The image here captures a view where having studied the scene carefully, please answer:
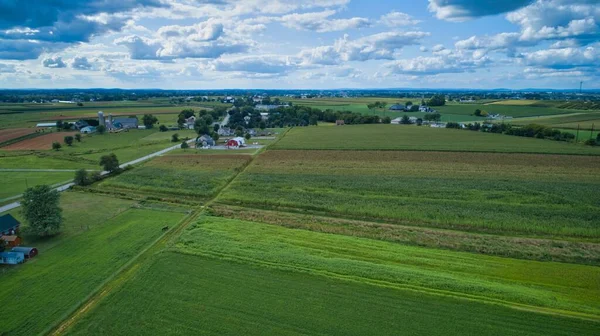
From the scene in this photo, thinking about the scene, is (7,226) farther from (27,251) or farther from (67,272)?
(67,272)

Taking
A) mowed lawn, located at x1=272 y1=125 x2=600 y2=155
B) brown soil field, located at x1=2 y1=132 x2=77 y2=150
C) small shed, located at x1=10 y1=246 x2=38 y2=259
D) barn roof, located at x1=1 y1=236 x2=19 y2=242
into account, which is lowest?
small shed, located at x1=10 y1=246 x2=38 y2=259

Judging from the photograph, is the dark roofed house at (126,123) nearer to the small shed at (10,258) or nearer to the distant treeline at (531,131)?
the small shed at (10,258)

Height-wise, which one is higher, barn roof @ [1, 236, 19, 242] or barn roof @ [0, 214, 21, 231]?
barn roof @ [0, 214, 21, 231]

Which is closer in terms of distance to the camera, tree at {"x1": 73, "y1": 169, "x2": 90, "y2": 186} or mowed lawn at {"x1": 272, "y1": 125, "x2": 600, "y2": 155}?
tree at {"x1": 73, "y1": 169, "x2": 90, "y2": 186}

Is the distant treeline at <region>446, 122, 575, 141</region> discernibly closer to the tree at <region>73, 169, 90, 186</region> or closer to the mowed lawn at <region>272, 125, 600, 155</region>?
the mowed lawn at <region>272, 125, 600, 155</region>

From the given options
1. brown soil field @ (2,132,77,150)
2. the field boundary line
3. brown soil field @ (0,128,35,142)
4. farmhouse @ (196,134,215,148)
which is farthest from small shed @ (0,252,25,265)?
brown soil field @ (0,128,35,142)

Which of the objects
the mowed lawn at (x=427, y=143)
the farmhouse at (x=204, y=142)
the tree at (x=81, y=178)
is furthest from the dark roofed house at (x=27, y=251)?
the farmhouse at (x=204, y=142)

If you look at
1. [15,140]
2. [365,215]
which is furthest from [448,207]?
[15,140]
